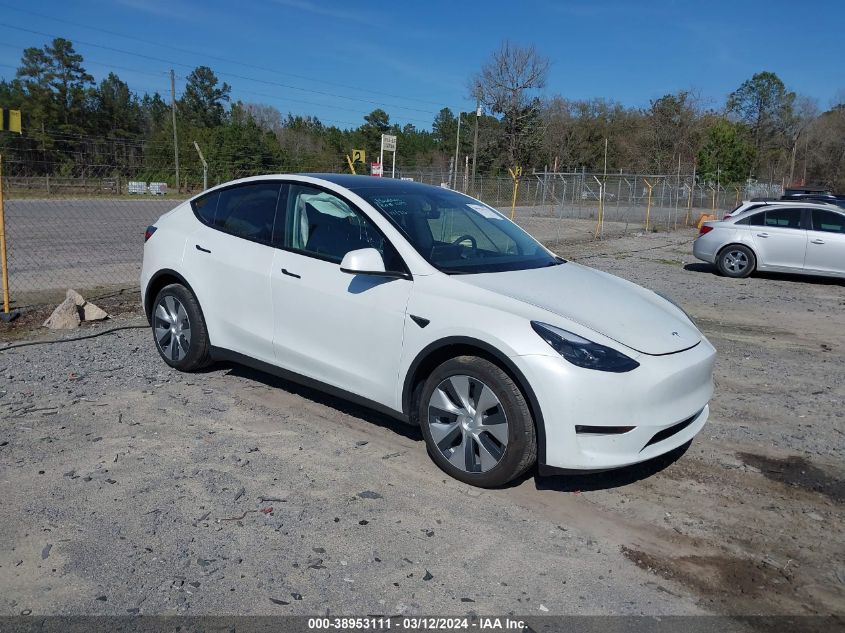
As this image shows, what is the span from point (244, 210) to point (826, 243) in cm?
1139

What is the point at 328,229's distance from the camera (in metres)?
4.86

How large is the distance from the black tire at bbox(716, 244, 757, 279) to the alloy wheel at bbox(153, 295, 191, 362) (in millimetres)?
11382

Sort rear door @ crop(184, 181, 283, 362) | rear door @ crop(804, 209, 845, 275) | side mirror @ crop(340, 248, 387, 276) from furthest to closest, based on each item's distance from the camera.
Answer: rear door @ crop(804, 209, 845, 275) < rear door @ crop(184, 181, 283, 362) < side mirror @ crop(340, 248, 387, 276)

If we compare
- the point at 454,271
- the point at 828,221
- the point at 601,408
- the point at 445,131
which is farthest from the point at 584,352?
the point at 445,131

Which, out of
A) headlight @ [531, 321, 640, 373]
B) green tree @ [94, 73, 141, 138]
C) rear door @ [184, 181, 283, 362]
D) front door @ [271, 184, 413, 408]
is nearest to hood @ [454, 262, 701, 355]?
headlight @ [531, 321, 640, 373]

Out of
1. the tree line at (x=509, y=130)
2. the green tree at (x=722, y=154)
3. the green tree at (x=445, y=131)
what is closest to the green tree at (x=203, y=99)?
the tree line at (x=509, y=130)

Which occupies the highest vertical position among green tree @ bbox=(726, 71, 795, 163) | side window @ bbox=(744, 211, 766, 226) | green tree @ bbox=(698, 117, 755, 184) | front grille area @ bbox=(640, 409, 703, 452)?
green tree @ bbox=(726, 71, 795, 163)

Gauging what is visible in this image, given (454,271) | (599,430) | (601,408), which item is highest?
(454,271)

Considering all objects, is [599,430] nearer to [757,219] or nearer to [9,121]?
[9,121]

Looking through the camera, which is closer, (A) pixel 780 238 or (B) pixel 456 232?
(B) pixel 456 232

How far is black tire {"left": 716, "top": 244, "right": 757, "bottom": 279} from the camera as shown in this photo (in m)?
13.7

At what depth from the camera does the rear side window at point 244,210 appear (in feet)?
17.1

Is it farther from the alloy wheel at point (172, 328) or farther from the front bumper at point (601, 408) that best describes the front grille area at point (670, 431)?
the alloy wheel at point (172, 328)

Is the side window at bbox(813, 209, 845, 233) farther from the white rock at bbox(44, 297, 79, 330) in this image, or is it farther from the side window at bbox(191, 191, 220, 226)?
the white rock at bbox(44, 297, 79, 330)
